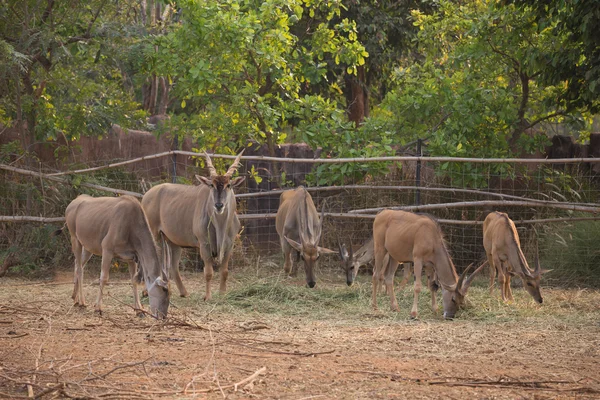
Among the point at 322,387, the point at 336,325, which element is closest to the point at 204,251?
the point at 336,325

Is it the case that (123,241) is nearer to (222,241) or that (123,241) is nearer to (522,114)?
(222,241)

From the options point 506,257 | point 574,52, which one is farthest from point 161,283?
point 574,52

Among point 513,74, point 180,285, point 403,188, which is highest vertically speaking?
point 513,74

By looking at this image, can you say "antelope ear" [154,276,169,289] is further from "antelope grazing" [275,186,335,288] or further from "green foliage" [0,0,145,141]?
"green foliage" [0,0,145,141]

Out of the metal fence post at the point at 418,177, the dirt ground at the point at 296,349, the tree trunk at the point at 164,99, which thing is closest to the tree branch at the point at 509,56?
the metal fence post at the point at 418,177

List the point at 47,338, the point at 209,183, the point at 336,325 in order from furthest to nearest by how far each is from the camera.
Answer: the point at 209,183 < the point at 336,325 < the point at 47,338

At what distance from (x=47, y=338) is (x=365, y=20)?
10613mm

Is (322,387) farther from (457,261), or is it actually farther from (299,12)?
(299,12)

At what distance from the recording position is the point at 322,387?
17.5 ft

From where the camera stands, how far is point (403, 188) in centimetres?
1209

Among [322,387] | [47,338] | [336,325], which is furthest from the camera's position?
[336,325]

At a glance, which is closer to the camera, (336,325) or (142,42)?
(336,325)

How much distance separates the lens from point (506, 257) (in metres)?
10.0

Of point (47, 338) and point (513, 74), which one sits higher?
point (513, 74)
